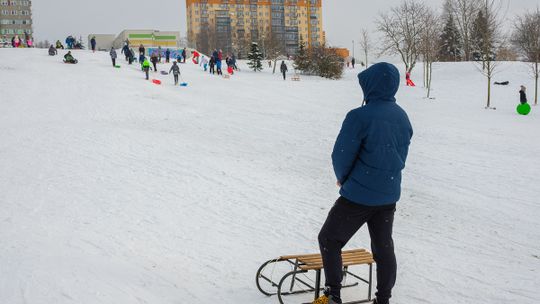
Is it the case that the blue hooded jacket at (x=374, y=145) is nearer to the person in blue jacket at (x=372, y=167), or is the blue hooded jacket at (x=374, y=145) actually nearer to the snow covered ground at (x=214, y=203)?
the person in blue jacket at (x=372, y=167)

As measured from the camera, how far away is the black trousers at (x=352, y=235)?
139 inches

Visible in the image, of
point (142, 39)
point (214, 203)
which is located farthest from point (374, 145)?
point (142, 39)

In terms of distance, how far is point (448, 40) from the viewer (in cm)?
6462

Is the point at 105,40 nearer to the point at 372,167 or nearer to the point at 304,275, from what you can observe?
the point at 304,275

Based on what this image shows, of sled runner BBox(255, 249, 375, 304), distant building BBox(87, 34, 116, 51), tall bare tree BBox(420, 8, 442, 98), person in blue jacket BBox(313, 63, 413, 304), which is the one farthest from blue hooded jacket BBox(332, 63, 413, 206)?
distant building BBox(87, 34, 116, 51)

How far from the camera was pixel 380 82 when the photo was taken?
3.53m

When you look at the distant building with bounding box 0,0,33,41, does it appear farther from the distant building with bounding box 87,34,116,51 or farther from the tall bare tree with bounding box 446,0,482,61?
the tall bare tree with bounding box 446,0,482,61

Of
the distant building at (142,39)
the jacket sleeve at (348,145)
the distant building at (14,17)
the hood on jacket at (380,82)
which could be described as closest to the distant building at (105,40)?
the distant building at (142,39)

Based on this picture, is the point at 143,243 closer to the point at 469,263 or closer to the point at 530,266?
the point at 469,263

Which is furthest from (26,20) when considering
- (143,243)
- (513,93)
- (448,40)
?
(143,243)

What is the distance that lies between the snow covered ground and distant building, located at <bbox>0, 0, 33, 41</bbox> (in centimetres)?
11636

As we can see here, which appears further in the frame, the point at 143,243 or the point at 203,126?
the point at 203,126

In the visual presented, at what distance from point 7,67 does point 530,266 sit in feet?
98.6

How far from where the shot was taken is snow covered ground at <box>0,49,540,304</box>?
194 inches
